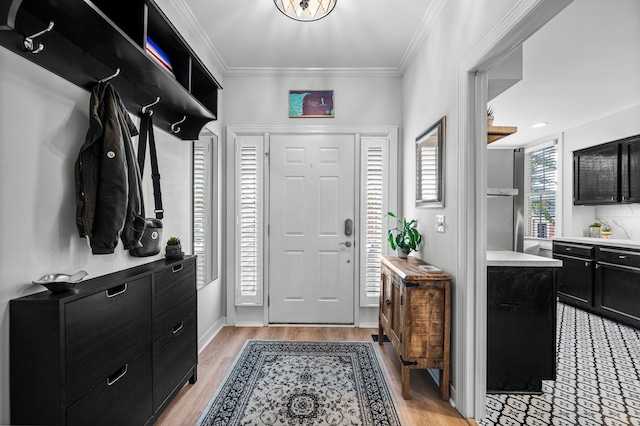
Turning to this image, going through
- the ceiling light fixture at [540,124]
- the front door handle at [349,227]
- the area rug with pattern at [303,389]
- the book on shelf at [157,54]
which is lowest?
the area rug with pattern at [303,389]

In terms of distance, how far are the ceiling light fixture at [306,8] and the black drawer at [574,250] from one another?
4.36 meters

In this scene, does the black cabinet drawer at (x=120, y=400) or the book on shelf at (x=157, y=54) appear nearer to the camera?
the black cabinet drawer at (x=120, y=400)

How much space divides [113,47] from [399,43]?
7.74 feet

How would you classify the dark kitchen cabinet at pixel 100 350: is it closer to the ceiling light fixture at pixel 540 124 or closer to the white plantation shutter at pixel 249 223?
the white plantation shutter at pixel 249 223

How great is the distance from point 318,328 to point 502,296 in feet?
6.19

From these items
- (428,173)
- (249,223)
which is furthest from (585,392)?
(249,223)

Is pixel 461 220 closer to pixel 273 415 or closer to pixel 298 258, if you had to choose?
pixel 273 415

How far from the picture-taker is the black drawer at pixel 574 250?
4.11 m

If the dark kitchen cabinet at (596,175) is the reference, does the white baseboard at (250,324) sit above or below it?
below

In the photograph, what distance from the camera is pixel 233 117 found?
3432 millimetres

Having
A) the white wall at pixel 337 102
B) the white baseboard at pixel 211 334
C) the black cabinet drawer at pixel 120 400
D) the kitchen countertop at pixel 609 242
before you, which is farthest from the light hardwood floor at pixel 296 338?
the kitchen countertop at pixel 609 242

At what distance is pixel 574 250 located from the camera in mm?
4332

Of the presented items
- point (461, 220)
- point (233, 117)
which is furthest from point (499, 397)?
point (233, 117)

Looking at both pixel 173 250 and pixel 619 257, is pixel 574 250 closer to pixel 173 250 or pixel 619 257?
pixel 619 257
